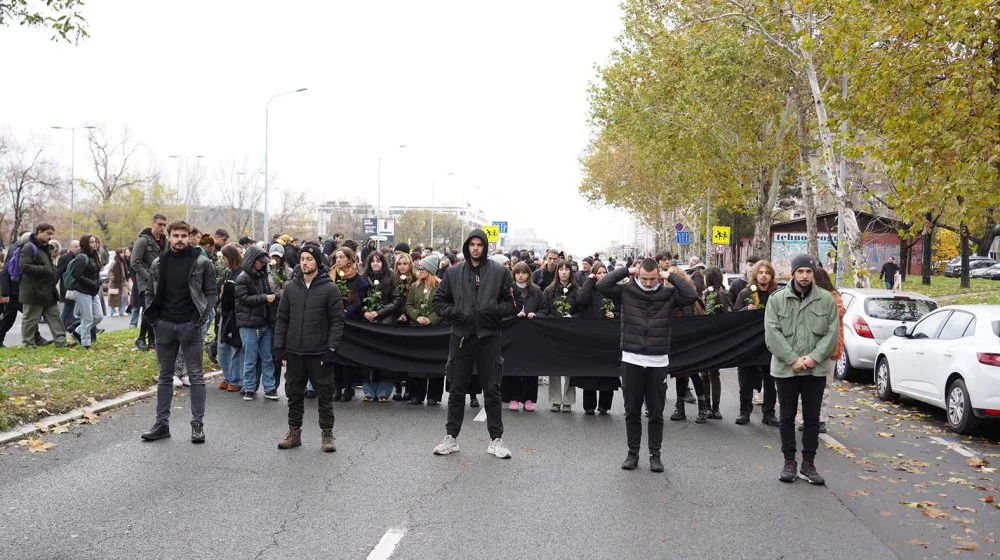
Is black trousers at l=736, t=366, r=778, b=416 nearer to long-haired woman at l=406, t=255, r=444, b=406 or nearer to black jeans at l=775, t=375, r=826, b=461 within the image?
black jeans at l=775, t=375, r=826, b=461

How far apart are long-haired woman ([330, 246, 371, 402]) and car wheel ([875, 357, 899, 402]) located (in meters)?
7.41

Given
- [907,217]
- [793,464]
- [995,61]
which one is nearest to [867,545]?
[793,464]

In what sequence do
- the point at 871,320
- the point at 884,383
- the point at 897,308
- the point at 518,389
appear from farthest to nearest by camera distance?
the point at 897,308, the point at 871,320, the point at 884,383, the point at 518,389

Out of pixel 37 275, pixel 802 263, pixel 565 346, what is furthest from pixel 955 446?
pixel 37 275

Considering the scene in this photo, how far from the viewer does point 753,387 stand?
11547 millimetres

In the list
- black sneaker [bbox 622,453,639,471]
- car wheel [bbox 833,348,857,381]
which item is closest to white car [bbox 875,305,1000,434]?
car wheel [bbox 833,348,857,381]

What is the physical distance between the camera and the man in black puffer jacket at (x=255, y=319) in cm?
1138

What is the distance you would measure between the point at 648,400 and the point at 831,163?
16.9 meters

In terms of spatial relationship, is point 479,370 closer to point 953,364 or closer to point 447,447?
point 447,447

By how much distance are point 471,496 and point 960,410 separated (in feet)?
21.6

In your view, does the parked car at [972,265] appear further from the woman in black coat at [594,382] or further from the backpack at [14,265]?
the backpack at [14,265]

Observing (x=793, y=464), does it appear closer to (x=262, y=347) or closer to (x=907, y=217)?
(x=262, y=347)

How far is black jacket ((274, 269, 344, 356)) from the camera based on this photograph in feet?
28.5

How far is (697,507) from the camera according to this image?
6.98m
